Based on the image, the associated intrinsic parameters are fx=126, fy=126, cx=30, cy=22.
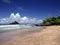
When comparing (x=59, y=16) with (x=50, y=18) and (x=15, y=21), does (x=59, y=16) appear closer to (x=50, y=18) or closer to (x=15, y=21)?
(x=50, y=18)

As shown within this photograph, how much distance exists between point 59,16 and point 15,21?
87.1m

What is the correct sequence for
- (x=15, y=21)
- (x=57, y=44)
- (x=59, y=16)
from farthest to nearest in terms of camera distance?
(x=15, y=21), (x=59, y=16), (x=57, y=44)

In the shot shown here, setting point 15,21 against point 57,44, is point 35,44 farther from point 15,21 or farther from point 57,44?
point 15,21

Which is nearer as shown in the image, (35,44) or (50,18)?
(35,44)

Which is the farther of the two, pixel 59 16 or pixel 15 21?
pixel 15 21

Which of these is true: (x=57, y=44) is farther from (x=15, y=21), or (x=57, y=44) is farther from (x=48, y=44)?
(x=15, y=21)

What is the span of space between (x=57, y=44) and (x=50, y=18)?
300ft

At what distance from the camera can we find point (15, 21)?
171875 mm

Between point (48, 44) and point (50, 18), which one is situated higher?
point (50, 18)

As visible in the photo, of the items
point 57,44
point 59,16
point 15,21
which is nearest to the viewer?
point 57,44

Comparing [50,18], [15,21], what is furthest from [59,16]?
[15,21]

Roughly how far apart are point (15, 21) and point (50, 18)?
81.1 meters

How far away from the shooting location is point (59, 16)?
9581 cm

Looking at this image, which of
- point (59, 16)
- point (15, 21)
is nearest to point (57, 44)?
point (59, 16)
